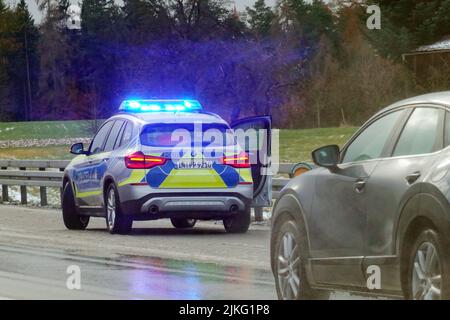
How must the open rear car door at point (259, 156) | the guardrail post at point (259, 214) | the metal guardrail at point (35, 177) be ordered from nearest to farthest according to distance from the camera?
the open rear car door at point (259, 156) < the guardrail post at point (259, 214) < the metal guardrail at point (35, 177)

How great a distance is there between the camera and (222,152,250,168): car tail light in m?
16.2

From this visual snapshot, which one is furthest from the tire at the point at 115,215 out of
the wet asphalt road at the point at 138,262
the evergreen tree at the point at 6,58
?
the evergreen tree at the point at 6,58

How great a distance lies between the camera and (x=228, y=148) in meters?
16.3

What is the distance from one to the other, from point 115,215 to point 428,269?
10.0 meters

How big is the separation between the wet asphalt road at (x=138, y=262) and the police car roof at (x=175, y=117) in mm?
1513

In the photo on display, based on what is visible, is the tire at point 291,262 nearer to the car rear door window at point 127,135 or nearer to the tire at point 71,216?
the car rear door window at point 127,135

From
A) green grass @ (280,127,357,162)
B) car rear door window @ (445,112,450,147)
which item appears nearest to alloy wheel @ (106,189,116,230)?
car rear door window @ (445,112,450,147)

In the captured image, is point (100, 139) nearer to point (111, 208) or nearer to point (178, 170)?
point (111, 208)

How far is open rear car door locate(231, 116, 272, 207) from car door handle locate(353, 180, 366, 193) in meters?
9.18

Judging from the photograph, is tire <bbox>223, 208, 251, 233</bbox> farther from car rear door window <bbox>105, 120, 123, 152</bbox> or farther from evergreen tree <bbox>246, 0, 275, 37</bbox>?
evergreen tree <bbox>246, 0, 275, 37</bbox>

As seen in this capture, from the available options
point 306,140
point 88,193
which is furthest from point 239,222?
point 306,140

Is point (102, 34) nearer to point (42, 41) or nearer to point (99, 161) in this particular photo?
point (42, 41)

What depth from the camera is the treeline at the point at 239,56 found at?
177 ft

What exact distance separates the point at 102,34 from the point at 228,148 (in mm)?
85137
